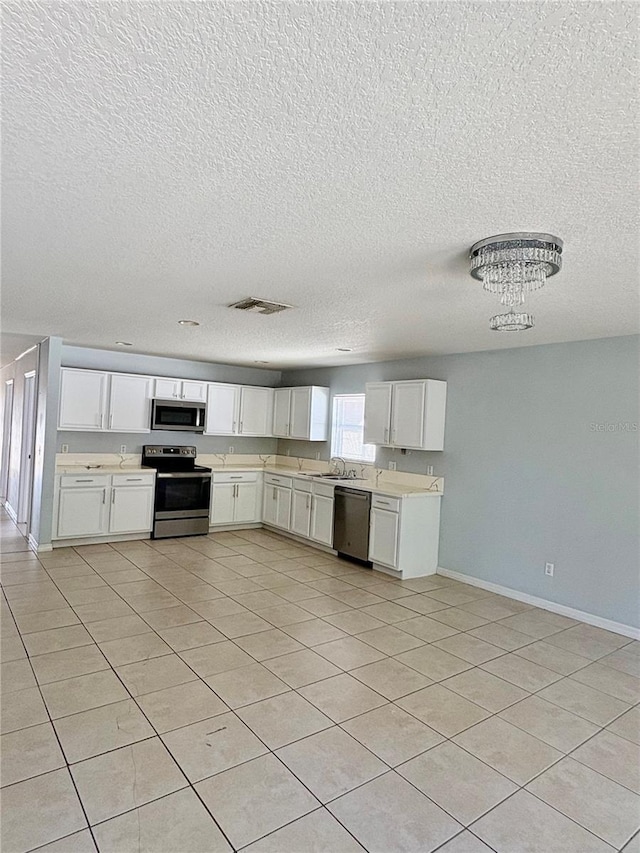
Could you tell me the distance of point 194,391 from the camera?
7.17 m

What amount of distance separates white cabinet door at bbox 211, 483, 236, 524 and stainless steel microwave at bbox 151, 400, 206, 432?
0.86 m

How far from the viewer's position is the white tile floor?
2020 mm

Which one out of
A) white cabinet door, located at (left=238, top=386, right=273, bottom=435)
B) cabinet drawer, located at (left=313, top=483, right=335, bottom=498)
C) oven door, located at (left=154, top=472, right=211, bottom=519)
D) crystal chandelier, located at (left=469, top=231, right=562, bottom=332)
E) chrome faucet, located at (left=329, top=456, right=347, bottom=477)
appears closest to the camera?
crystal chandelier, located at (left=469, top=231, right=562, bottom=332)

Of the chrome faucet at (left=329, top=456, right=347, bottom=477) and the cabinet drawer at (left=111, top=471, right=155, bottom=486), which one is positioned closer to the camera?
the cabinet drawer at (left=111, top=471, right=155, bottom=486)

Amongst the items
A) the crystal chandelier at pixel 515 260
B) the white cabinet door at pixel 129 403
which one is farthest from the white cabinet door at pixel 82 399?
the crystal chandelier at pixel 515 260

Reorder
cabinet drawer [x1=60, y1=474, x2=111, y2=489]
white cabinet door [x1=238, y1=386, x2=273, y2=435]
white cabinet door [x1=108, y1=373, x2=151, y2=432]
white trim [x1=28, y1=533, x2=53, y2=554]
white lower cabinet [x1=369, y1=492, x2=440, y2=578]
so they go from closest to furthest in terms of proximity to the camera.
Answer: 1. white lower cabinet [x1=369, y1=492, x2=440, y2=578]
2. white trim [x1=28, y1=533, x2=53, y2=554]
3. cabinet drawer [x1=60, y1=474, x2=111, y2=489]
4. white cabinet door [x1=108, y1=373, x2=151, y2=432]
5. white cabinet door [x1=238, y1=386, x2=273, y2=435]

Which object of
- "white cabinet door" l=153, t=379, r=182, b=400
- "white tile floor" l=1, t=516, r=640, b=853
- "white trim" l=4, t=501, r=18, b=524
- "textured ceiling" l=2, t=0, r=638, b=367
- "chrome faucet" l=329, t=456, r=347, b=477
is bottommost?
"white tile floor" l=1, t=516, r=640, b=853

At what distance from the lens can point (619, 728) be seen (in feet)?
9.19

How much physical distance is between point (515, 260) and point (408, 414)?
11.6ft

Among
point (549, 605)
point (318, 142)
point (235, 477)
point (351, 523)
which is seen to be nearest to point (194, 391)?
point (235, 477)

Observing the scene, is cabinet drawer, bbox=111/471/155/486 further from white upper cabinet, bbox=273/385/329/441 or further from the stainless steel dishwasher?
the stainless steel dishwasher

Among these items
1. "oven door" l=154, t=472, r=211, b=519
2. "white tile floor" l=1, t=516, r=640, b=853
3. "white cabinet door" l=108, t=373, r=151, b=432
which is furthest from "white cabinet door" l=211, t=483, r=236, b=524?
"white tile floor" l=1, t=516, r=640, b=853

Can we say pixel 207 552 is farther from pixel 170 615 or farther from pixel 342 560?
pixel 170 615

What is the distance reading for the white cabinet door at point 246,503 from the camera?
732cm
